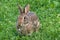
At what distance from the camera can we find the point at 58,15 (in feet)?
29.9

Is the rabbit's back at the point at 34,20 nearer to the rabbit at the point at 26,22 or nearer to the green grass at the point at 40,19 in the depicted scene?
the rabbit at the point at 26,22

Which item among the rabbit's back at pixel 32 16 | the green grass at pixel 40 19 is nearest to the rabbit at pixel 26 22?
the rabbit's back at pixel 32 16

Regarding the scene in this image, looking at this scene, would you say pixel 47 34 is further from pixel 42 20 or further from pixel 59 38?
pixel 42 20

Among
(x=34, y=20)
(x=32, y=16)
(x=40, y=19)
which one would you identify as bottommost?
(x=40, y=19)

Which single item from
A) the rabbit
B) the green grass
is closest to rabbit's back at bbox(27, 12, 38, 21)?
the rabbit

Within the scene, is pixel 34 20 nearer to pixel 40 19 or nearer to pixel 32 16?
pixel 32 16

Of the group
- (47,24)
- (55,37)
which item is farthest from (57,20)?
(55,37)

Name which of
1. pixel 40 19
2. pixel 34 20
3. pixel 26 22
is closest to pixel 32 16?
pixel 34 20

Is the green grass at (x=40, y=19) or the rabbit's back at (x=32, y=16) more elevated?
the rabbit's back at (x=32, y=16)

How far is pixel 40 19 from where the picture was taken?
8953 mm

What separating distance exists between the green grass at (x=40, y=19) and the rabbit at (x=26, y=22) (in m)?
0.14

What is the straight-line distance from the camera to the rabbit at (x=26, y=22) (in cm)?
766

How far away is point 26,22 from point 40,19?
3.71 feet

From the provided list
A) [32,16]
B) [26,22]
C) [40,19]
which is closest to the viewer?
[26,22]
